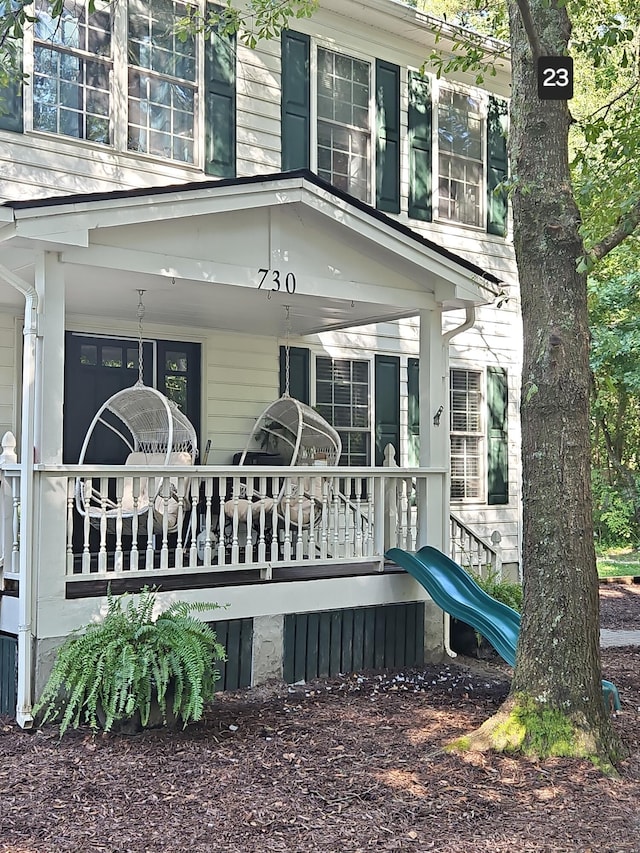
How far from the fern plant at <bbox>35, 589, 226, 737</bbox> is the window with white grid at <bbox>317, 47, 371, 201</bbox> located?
607 centimetres

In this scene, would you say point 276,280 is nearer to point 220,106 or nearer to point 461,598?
point 461,598

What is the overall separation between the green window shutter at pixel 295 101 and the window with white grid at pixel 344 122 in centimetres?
22

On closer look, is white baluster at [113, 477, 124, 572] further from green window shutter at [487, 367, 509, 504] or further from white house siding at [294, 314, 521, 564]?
green window shutter at [487, 367, 509, 504]

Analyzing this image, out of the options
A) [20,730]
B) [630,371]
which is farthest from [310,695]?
[630,371]

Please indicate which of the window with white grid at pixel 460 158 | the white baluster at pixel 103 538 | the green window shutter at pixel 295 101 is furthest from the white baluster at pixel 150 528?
the window with white grid at pixel 460 158

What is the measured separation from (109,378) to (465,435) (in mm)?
4765

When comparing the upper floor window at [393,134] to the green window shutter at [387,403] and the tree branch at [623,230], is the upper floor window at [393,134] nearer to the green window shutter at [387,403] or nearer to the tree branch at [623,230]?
the green window shutter at [387,403]

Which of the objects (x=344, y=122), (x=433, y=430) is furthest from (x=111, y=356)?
(x=344, y=122)

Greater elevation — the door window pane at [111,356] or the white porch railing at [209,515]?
the door window pane at [111,356]

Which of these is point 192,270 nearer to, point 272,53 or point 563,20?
point 563,20

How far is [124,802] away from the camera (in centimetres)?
444

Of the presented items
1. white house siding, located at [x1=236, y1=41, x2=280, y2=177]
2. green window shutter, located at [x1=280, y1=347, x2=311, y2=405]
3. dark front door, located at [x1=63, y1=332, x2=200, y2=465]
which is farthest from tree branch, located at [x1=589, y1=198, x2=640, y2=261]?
dark front door, located at [x1=63, y1=332, x2=200, y2=465]

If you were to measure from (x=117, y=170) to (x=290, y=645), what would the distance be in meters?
4.83

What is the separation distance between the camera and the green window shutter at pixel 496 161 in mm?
11609
